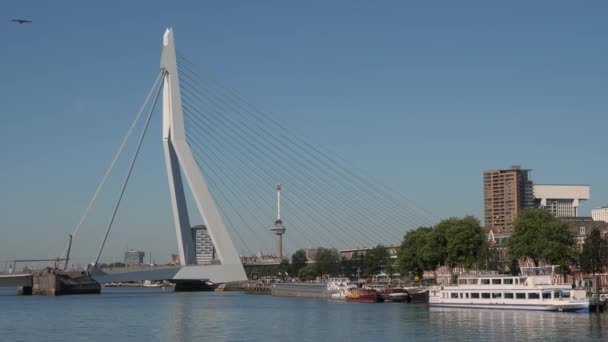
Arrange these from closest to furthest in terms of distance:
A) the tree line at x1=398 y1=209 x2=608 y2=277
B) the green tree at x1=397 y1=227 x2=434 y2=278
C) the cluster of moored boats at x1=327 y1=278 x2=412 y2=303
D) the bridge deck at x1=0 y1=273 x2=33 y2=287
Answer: the tree line at x1=398 y1=209 x2=608 y2=277 → the cluster of moored boats at x1=327 y1=278 x2=412 y2=303 → the green tree at x1=397 y1=227 x2=434 y2=278 → the bridge deck at x1=0 y1=273 x2=33 y2=287

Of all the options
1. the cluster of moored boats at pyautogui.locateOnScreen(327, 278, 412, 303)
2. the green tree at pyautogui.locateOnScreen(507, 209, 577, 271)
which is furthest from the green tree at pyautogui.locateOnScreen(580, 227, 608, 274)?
the cluster of moored boats at pyautogui.locateOnScreen(327, 278, 412, 303)

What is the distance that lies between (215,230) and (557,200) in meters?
125

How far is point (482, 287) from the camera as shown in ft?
180

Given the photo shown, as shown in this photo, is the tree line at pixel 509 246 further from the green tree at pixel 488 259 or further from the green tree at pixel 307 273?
the green tree at pixel 307 273

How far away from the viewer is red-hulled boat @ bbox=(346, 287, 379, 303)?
70188 millimetres

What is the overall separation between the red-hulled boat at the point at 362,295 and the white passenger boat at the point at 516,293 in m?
11.6

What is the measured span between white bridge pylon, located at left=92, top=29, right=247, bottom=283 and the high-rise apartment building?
119075 millimetres

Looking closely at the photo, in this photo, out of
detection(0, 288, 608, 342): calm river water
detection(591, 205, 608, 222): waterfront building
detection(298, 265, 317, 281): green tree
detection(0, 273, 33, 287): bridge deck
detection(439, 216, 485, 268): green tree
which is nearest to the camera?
detection(0, 288, 608, 342): calm river water

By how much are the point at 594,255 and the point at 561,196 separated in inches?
4649

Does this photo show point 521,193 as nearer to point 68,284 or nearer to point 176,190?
point 68,284

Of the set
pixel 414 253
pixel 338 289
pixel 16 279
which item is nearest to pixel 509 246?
pixel 338 289

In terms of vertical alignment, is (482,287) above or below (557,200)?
below

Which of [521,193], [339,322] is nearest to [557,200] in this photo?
[521,193]

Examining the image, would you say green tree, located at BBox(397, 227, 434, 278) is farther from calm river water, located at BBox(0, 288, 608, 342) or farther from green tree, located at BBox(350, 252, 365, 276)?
green tree, located at BBox(350, 252, 365, 276)
